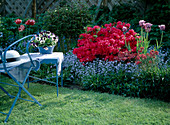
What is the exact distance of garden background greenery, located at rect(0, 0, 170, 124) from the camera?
3318 millimetres

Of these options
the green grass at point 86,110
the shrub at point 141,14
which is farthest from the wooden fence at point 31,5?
the green grass at point 86,110

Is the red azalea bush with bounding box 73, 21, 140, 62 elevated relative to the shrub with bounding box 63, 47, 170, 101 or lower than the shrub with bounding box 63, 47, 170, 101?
elevated

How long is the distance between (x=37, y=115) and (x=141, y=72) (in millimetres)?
1957

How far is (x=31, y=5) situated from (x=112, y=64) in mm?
→ 5452

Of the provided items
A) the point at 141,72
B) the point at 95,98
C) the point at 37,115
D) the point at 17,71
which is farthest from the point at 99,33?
the point at 37,115

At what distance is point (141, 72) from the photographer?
3.50 m

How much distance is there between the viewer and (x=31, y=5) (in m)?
7.93

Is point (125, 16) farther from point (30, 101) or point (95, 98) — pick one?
point (30, 101)

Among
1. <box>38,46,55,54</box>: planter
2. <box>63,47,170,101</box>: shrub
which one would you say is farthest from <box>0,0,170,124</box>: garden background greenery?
<box>38,46,55,54</box>: planter

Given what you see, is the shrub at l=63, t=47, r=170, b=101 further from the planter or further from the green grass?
the planter

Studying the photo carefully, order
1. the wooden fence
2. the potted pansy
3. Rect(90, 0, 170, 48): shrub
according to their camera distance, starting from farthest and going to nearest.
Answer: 1. the wooden fence
2. Rect(90, 0, 170, 48): shrub
3. the potted pansy

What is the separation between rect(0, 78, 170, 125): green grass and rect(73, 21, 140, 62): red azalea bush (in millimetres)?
972

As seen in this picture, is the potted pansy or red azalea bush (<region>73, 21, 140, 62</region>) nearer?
the potted pansy

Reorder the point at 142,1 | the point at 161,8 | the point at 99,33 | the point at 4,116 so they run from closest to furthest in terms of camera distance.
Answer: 1. the point at 4,116
2. the point at 99,33
3. the point at 161,8
4. the point at 142,1
